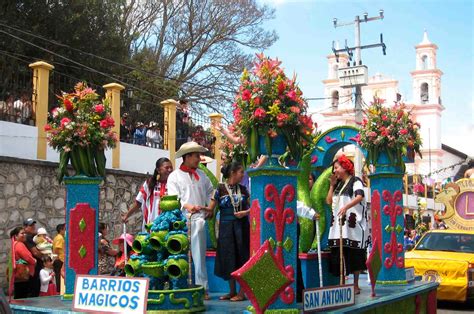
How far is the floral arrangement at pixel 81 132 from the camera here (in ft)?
22.2

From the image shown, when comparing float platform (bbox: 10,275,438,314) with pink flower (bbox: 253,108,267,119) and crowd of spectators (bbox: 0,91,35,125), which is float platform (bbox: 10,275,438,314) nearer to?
pink flower (bbox: 253,108,267,119)

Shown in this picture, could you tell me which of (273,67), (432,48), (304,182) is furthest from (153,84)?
(432,48)

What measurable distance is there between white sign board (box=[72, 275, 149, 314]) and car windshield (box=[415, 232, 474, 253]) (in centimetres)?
834

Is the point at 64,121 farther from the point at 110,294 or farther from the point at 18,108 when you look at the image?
the point at 18,108

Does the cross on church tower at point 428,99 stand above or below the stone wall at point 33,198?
above

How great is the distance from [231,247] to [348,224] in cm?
160

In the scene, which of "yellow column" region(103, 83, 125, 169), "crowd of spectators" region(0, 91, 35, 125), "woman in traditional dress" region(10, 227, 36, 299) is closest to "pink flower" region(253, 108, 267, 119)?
"woman in traditional dress" region(10, 227, 36, 299)

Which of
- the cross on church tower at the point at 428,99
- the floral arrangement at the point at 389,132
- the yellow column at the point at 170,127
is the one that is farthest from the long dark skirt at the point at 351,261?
the cross on church tower at the point at 428,99

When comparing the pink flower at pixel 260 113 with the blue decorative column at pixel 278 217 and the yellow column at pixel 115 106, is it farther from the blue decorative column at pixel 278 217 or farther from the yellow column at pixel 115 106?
the yellow column at pixel 115 106

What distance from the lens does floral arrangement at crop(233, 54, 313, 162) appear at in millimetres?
5688

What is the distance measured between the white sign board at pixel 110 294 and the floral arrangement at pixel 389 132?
419 centimetres

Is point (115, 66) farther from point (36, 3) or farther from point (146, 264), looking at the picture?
point (146, 264)

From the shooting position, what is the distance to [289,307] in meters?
5.50

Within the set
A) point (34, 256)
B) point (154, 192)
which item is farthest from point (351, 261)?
point (34, 256)
